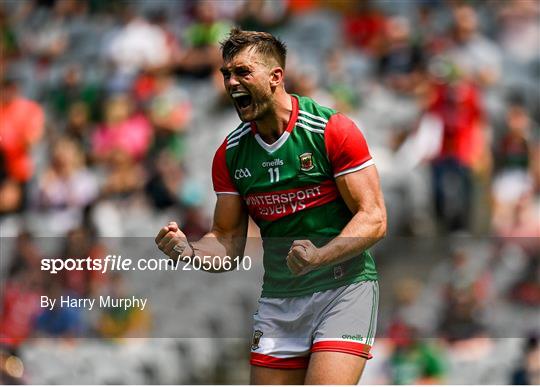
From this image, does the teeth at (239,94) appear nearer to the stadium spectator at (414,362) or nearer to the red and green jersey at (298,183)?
the red and green jersey at (298,183)

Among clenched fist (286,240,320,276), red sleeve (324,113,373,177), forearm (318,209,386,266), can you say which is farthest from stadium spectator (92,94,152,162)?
clenched fist (286,240,320,276)

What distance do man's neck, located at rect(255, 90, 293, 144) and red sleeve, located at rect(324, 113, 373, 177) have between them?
0.21 metres

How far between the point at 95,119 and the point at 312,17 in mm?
2764

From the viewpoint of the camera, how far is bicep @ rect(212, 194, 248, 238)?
5.22 meters

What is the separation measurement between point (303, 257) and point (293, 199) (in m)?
0.51

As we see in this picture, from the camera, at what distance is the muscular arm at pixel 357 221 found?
15.8ft

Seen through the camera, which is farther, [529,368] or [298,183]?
[529,368]

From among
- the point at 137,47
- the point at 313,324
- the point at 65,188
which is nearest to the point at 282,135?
the point at 313,324

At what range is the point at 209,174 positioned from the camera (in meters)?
11.2

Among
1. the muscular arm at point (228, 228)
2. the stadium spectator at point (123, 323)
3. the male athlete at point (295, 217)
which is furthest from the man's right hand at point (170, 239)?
the stadium spectator at point (123, 323)

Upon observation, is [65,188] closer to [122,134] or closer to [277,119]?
[122,134]

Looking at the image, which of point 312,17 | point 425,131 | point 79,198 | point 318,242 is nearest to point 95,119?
point 79,198

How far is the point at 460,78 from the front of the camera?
1124 centimetres

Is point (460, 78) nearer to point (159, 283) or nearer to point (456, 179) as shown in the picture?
point (456, 179)
